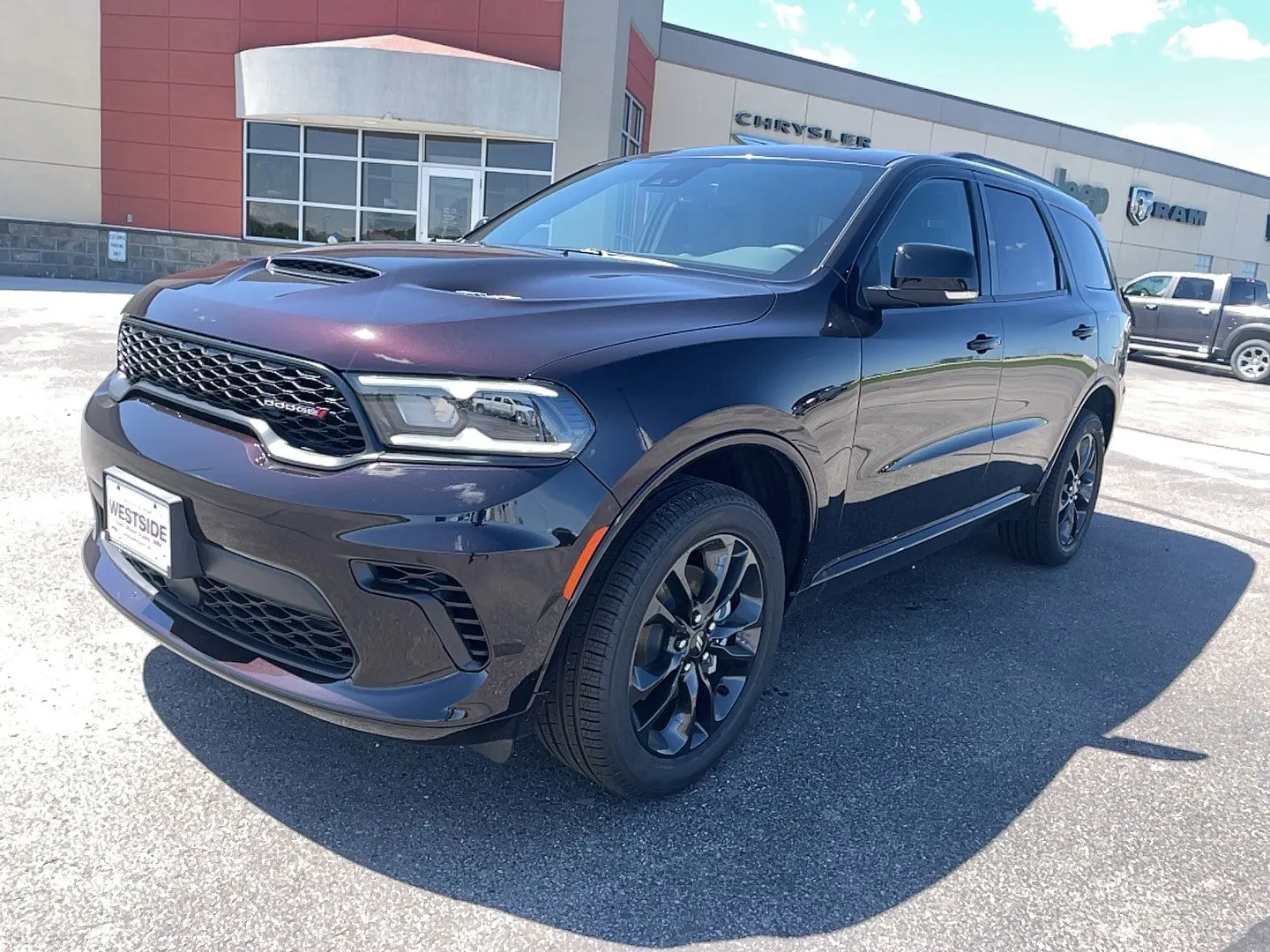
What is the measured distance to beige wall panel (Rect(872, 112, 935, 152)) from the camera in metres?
26.0

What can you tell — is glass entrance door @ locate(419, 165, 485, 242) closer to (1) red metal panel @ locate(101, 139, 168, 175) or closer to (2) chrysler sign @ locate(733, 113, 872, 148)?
(1) red metal panel @ locate(101, 139, 168, 175)

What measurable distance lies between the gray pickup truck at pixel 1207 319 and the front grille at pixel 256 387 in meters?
17.1

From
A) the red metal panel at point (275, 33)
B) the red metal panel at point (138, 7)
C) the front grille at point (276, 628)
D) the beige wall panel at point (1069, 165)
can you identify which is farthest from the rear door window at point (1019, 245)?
the beige wall panel at point (1069, 165)

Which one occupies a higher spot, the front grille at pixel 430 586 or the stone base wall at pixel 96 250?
the front grille at pixel 430 586

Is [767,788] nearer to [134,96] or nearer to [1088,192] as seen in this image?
[134,96]

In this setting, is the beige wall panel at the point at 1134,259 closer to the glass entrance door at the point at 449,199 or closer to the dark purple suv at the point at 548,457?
the glass entrance door at the point at 449,199

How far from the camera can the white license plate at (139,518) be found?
2.30 meters

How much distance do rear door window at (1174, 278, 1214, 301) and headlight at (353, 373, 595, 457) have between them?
18.8 meters

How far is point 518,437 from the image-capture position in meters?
2.09

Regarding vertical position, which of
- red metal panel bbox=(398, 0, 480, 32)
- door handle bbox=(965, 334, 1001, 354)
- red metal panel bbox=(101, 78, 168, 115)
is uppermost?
red metal panel bbox=(398, 0, 480, 32)

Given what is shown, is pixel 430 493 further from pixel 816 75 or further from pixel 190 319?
pixel 816 75

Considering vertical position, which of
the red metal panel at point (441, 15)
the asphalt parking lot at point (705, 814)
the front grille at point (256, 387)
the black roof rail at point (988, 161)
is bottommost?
the asphalt parking lot at point (705, 814)

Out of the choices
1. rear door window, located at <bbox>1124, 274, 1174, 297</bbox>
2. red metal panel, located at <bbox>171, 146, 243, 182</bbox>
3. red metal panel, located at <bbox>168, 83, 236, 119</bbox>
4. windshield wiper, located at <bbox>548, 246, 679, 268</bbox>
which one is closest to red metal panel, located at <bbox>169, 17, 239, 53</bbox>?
red metal panel, located at <bbox>168, 83, 236, 119</bbox>

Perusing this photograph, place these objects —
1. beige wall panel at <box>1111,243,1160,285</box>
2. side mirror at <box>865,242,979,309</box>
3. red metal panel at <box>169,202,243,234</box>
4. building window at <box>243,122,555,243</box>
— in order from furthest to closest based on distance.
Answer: beige wall panel at <box>1111,243,1160,285</box> → red metal panel at <box>169,202,243,234</box> → building window at <box>243,122,555,243</box> → side mirror at <box>865,242,979,309</box>
